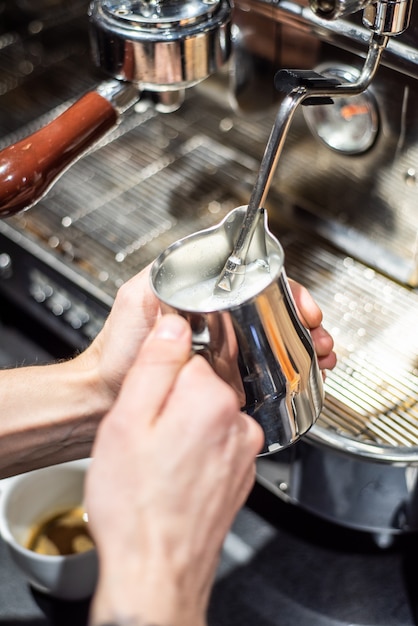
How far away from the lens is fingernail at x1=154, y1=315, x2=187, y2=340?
1.55 ft

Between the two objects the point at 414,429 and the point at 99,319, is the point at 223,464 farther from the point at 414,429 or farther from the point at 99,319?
the point at 99,319

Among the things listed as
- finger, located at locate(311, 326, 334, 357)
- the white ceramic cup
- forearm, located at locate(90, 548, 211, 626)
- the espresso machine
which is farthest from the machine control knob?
forearm, located at locate(90, 548, 211, 626)

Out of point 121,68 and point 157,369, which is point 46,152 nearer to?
point 121,68

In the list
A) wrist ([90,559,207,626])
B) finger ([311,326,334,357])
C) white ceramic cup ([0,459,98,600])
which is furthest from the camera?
white ceramic cup ([0,459,98,600])

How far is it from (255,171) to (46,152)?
1.22ft

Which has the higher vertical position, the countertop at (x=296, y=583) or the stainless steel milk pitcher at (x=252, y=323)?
the stainless steel milk pitcher at (x=252, y=323)

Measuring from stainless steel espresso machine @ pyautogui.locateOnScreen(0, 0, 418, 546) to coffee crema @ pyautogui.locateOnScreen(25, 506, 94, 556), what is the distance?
0.18m

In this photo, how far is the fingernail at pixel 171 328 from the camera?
472 mm

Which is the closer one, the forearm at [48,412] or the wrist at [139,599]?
the wrist at [139,599]

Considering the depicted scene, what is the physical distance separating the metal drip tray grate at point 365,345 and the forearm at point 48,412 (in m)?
0.21

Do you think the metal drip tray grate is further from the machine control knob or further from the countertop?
the machine control knob

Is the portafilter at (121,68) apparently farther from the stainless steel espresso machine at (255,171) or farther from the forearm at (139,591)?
the forearm at (139,591)

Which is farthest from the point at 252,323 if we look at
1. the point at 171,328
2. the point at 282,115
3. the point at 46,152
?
the point at 46,152

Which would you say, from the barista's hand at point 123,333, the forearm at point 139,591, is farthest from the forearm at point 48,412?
the forearm at point 139,591
